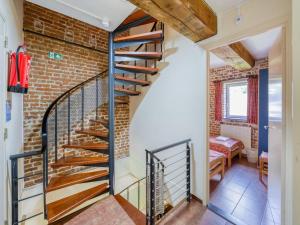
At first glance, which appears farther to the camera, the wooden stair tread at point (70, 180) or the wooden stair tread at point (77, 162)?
the wooden stair tread at point (77, 162)

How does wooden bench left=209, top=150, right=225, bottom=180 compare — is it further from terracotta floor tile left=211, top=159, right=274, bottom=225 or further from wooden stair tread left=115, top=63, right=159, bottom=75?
wooden stair tread left=115, top=63, right=159, bottom=75

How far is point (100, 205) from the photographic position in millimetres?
2219

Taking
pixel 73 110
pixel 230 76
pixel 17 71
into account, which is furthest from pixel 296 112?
pixel 230 76

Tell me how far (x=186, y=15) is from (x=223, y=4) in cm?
60

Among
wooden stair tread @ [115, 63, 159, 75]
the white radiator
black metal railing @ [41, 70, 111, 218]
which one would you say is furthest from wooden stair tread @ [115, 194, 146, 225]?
the white radiator

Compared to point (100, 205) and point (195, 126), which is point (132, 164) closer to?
point (100, 205)

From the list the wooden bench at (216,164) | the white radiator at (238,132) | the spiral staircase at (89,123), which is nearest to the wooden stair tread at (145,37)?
the spiral staircase at (89,123)

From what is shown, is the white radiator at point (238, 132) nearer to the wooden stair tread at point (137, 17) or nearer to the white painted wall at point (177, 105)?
the white painted wall at point (177, 105)

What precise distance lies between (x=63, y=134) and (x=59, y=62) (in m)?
1.36

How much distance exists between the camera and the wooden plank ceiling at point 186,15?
1294 millimetres

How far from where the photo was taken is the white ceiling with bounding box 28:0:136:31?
1.71 meters

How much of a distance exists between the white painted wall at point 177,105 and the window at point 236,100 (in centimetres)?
266

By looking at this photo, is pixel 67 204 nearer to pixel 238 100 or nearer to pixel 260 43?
pixel 260 43

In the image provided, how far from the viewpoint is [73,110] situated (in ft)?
9.55
